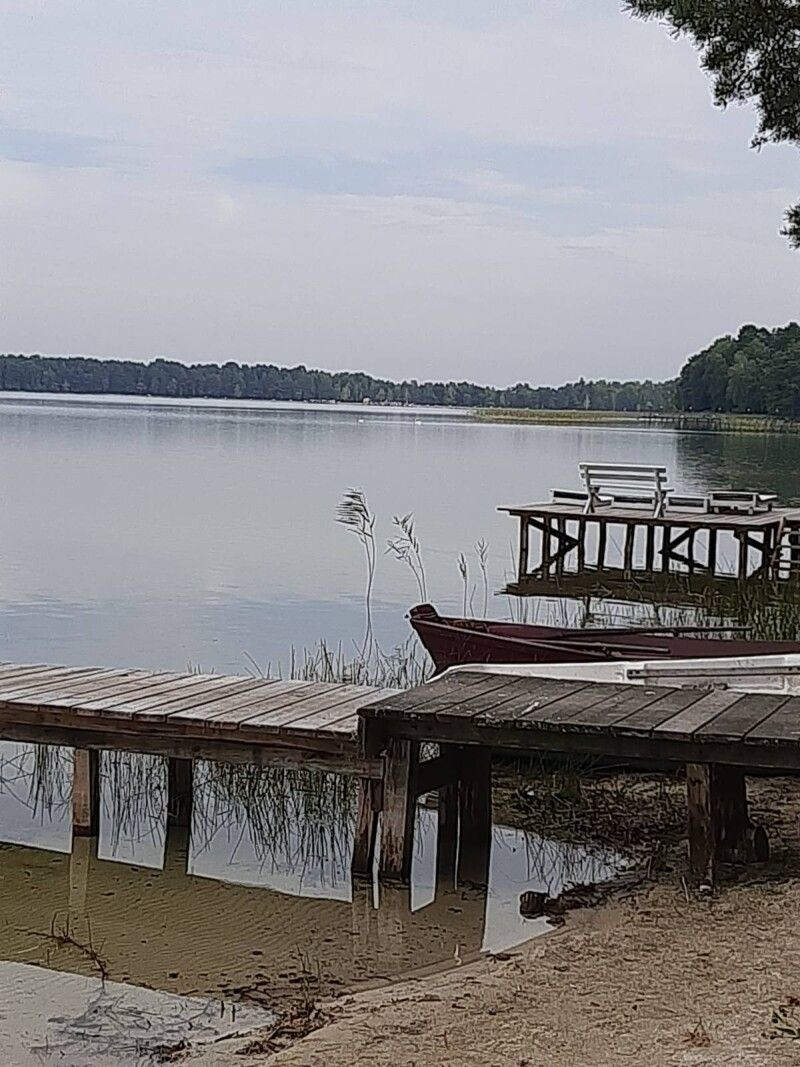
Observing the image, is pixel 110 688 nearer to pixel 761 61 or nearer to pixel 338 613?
pixel 761 61

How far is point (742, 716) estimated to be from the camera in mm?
6945

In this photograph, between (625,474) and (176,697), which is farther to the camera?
(625,474)

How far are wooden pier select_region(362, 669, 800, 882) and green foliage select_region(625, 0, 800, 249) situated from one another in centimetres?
520

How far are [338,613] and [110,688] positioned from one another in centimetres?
1198

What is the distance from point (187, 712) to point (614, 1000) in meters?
3.05

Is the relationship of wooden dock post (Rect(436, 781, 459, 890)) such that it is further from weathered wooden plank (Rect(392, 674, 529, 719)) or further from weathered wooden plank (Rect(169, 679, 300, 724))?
weathered wooden plank (Rect(169, 679, 300, 724))

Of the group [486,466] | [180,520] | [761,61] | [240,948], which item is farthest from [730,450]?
[240,948]

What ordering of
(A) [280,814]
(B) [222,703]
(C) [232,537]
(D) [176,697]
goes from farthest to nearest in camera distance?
(C) [232,537]
(A) [280,814]
(D) [176,697]
(B) [222,703]

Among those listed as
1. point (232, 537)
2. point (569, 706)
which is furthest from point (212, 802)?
point (232, 537)

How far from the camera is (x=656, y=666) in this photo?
8.27 metres

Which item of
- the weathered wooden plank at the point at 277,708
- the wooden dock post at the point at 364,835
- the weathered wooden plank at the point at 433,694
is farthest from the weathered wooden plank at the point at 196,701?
the weathered wooden plank at the point at 433,694

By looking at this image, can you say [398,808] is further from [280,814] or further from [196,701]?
[280,814]

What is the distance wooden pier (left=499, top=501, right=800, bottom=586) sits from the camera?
23422 millimetres

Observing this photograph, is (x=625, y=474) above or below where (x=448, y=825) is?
above
